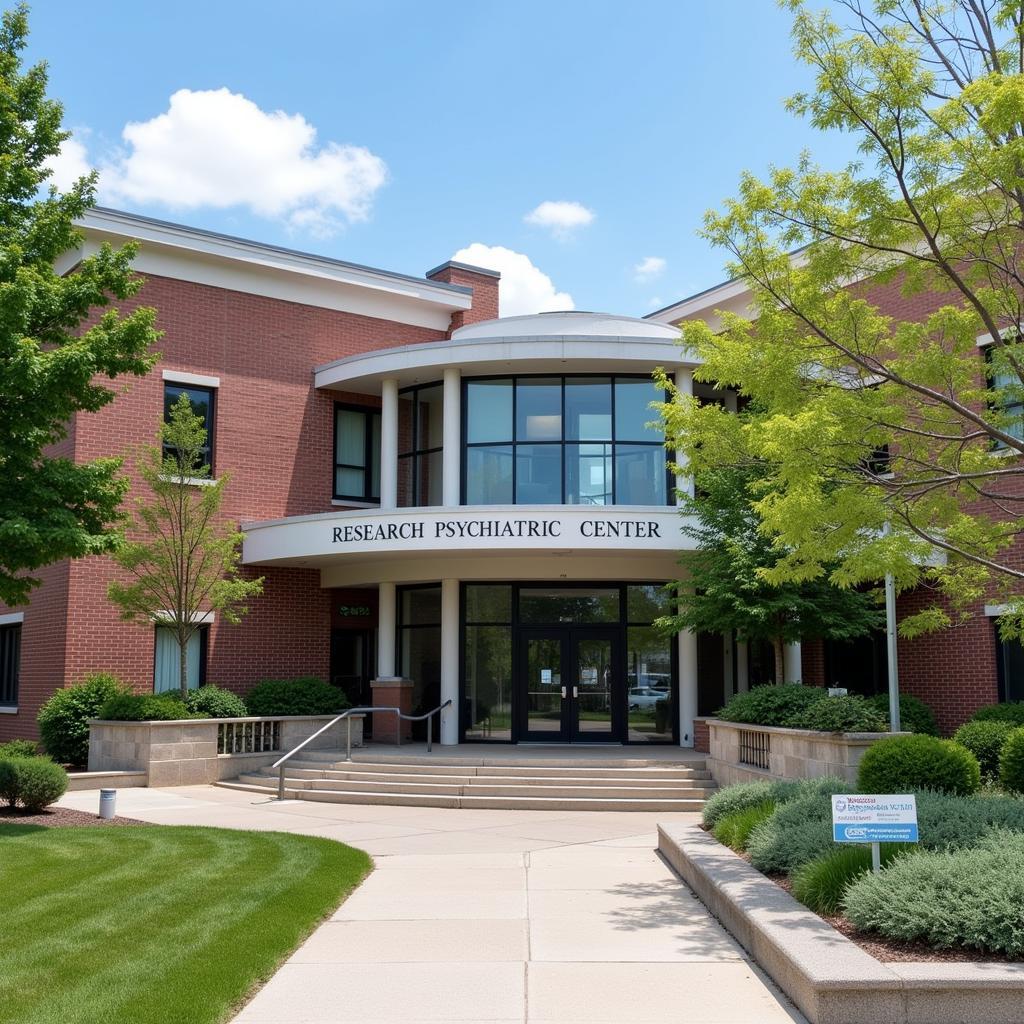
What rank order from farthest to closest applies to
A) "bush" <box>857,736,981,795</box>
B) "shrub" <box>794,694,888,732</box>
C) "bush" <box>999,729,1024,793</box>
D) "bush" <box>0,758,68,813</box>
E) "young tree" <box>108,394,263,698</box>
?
1. "young tree" <box>108,394,263,698</box>
2. "shrub" <box>794,694,888,732</box>
3. "bush" <box>0,758,68,813</box>
4. "bush" <box>999,729,1024,793</box>
5. "bush" <box>857,736,981,795</box>

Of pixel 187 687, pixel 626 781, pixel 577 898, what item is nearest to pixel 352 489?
pixel 187 687

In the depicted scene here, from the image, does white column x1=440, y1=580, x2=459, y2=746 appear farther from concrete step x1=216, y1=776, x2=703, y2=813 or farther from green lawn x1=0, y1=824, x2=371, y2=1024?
green lawn x1=0, y1=824, x2=371, y2=1024

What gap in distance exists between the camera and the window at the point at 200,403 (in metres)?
24.7

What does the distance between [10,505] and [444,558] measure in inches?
451

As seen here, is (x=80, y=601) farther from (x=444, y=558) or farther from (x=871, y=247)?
(x=871, y=247)

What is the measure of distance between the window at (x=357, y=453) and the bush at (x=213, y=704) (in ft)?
20.0

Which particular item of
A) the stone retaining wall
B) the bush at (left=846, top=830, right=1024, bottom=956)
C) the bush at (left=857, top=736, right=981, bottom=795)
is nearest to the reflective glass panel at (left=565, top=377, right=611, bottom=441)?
the stone retaining wall

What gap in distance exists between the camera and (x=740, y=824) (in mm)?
11609

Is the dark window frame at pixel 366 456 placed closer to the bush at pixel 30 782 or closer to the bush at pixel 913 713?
the bush at pixel 30 782

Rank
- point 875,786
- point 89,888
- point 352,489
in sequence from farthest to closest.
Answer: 1. point 352,489
2. point 875,786
3. point 89,888

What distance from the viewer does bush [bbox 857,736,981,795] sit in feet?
41.4

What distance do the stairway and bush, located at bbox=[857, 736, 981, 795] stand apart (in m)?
5.81

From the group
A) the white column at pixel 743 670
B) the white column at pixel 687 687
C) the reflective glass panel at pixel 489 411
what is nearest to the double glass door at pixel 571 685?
the white column at pixel 687 687

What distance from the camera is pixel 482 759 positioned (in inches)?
801
